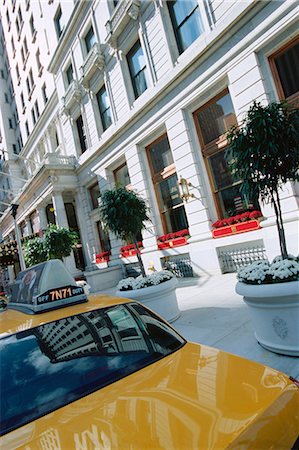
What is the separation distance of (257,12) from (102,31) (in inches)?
396

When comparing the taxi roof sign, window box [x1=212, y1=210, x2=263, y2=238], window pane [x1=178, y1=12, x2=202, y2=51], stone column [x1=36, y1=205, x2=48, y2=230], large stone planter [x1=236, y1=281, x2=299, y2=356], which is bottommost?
large stone planter [x1=236, y1=281, x2=299, y2=356]

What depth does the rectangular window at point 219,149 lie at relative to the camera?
10.3 metres

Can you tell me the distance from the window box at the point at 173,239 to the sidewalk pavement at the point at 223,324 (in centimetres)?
320

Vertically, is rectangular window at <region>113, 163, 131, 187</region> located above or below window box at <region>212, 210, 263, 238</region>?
above

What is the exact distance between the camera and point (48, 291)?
287 centimetres

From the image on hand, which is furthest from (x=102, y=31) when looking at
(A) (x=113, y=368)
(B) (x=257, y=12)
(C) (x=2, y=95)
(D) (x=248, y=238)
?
(C) (x=2, y=95)

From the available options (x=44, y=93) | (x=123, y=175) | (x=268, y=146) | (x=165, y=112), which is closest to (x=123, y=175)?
(x=123, y=175)

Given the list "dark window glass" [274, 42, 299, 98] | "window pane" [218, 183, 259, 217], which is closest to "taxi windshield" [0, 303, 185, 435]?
"window pane" [218, 183, 259, 217]

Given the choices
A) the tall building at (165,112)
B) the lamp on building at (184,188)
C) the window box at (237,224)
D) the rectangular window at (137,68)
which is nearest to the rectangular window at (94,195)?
the tall building at (165,112)

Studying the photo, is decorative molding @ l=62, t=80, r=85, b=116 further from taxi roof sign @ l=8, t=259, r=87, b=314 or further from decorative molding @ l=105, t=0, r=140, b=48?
taxi roof sign @ l=8, t=259, r=87, b=314

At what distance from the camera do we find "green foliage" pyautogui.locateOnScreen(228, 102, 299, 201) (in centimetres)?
416

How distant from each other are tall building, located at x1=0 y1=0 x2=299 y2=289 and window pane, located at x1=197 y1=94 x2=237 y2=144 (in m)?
0.04

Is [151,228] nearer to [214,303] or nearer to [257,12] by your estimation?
[214,303]

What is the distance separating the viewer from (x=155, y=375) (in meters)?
1.97
